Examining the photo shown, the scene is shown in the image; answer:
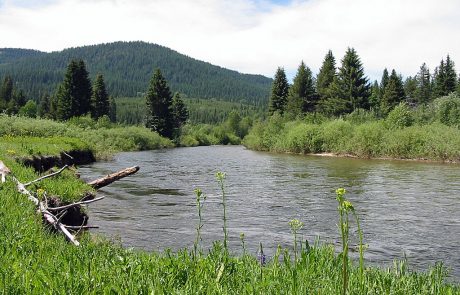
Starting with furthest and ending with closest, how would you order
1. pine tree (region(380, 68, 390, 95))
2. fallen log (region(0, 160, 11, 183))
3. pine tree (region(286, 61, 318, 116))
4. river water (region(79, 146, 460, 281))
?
pine tree (region(380, 68, 390, 95)) → pine tree (region(286, 61, 318, 116)) → river water (region(79, 146, 460, 281)) → fallen log (region(0, 160, 11, 183))

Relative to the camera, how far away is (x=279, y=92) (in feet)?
266

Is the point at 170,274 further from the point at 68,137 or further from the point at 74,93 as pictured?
the point at 74,93

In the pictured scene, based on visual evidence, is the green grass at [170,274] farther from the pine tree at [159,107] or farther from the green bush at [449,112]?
the pine tree at [159,107]

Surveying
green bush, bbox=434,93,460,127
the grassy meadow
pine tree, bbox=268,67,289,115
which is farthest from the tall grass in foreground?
pine tree, bbox=268,67,289,115

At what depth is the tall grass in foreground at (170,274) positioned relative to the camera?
146 inches

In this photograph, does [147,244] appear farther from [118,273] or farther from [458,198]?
[458,198]

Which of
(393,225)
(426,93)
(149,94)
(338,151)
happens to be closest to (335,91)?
(338,151)

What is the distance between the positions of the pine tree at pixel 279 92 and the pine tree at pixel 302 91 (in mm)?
4929

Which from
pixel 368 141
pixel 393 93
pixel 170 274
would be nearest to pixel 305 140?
pixel 368 141

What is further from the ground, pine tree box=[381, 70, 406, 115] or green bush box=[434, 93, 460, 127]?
pine tree box=[381, 70, 406, 115]

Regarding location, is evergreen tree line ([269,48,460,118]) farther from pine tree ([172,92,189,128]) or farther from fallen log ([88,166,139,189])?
fallen log ([88,166,139,189])

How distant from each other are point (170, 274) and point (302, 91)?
7205 centimetres

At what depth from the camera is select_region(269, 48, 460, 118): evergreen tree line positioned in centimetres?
6741

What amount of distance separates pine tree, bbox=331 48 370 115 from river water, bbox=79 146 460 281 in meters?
44.5
